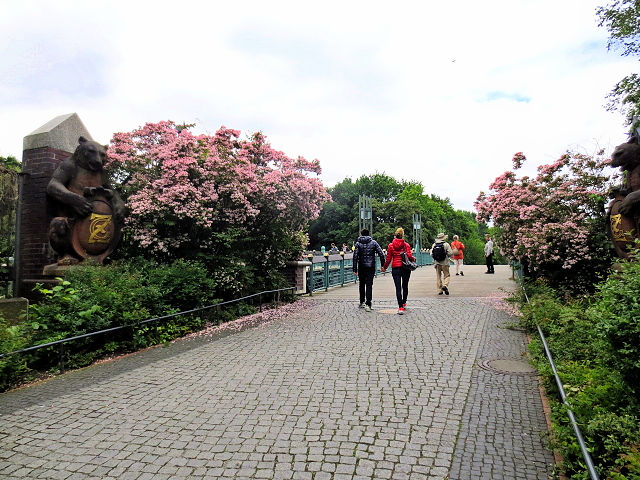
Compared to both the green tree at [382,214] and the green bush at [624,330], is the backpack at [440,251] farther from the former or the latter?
the green tree at [382,214]

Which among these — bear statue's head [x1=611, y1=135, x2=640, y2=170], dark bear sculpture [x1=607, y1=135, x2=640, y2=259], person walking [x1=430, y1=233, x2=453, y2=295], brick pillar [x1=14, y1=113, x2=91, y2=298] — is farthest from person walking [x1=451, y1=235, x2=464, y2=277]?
brick pillar [x1=14, y1=113, x2=91, y2=298]

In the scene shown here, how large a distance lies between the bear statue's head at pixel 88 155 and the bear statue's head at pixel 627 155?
10.1 m

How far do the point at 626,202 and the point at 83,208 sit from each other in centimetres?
1010

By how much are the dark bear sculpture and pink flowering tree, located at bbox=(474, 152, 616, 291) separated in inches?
34.4

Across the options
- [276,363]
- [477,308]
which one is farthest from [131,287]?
[477,308]

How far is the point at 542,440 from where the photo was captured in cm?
353

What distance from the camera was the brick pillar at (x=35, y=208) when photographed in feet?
28.2

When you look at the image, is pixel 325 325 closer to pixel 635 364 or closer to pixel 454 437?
pixel 454 437

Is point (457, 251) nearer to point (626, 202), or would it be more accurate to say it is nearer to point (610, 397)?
point (626, 202)

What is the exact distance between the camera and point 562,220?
10.3 m

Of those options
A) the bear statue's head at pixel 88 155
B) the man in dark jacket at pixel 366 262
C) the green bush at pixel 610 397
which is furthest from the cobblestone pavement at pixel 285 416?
the bear statue's head at pixel 88 155

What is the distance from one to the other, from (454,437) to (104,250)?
7705 millimetres

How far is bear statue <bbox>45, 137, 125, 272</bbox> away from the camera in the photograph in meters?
8.38

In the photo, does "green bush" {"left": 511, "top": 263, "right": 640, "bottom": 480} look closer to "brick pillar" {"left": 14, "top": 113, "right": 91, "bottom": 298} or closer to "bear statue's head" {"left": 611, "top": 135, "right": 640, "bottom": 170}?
"bear statue's head" {"left": 611, "top": 135, "right": 640, "bottom": 170}
